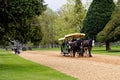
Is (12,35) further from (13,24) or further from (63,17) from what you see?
(63,17)

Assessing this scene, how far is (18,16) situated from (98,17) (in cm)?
4317

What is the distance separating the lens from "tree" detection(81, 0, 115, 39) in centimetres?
6800

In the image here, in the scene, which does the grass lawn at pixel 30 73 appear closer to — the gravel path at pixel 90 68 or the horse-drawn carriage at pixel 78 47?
the gravel path at pixel 90 68

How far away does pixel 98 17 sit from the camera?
224 feet

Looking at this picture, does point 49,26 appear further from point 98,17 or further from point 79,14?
point 98,17

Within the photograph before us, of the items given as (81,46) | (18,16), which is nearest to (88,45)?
(81,46)

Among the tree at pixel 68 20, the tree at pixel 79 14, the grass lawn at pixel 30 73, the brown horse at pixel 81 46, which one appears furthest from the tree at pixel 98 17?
the grass lawn at pixel 30 73

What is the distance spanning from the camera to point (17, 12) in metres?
25.4

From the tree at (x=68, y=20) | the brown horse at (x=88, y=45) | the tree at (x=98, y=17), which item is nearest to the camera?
the brown horse at (x=88, y=45)

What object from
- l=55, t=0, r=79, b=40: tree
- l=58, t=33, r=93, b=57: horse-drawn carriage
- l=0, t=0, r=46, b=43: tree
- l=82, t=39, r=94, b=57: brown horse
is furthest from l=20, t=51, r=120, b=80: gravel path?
l=55, t=0, r=79, b=40: tree

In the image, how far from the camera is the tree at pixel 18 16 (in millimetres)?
25219

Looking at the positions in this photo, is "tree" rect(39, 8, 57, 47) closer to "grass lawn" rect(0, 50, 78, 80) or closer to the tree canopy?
the tree canopy

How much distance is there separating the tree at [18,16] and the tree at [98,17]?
40.4m

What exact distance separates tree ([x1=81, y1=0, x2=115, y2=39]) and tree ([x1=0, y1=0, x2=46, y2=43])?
40.4 meters
